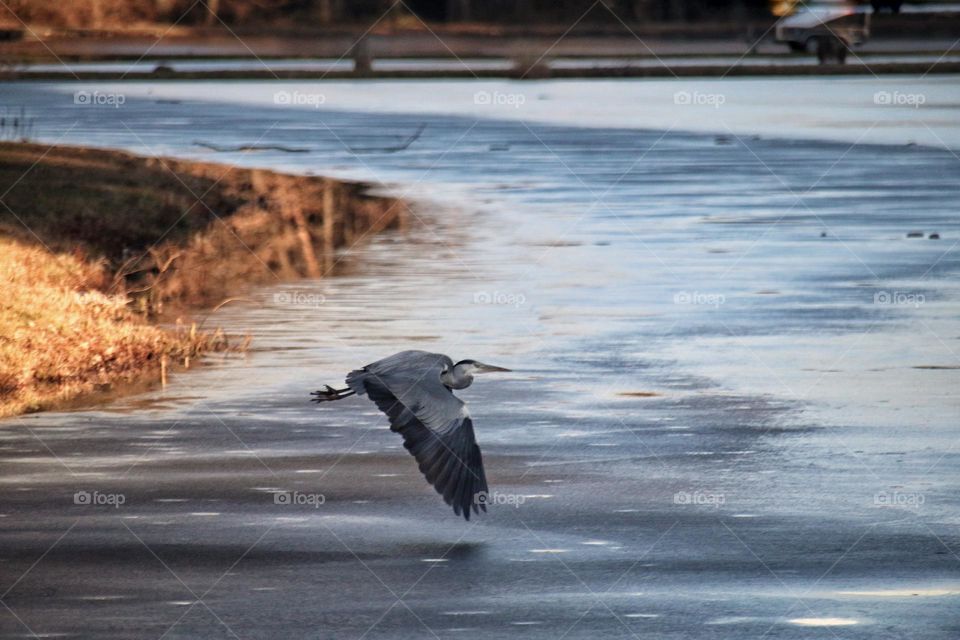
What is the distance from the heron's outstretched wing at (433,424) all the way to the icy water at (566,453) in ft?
0.81

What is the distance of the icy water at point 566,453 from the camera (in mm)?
7148

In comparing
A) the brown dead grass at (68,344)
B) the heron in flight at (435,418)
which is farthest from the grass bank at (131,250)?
the heron in flight at (435,418)

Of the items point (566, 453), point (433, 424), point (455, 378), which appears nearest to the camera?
point (433, 424)

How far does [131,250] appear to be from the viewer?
670 inches

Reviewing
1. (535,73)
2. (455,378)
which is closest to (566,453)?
(455,378)

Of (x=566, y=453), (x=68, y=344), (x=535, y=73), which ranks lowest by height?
(x=566, y=453)

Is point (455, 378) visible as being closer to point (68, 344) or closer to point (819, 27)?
point (68, 344)

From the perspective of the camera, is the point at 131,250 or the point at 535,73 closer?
the point at 131,250

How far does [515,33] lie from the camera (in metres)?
58.2

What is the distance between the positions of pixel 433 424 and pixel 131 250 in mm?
9350

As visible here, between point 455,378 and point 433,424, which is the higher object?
point 455,378

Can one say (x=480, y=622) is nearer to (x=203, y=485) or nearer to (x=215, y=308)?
(x=203, y=485)

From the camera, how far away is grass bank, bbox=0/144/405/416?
1176 centimetres

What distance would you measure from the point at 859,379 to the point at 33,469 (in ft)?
A: 16.4
